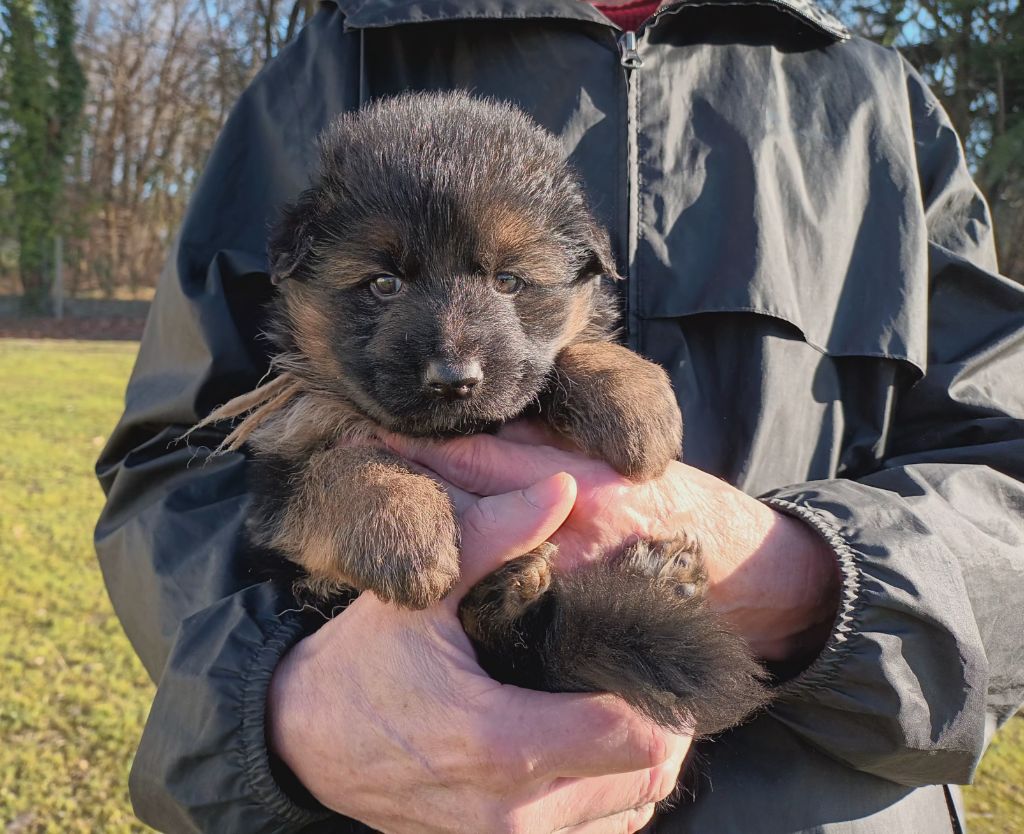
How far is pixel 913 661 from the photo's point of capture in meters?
1.61

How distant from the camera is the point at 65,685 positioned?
413 cm

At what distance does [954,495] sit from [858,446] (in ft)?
0.86

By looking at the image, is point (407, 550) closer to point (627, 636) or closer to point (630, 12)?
point (627, 636)

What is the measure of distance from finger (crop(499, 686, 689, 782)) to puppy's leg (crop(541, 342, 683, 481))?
50 centimetres

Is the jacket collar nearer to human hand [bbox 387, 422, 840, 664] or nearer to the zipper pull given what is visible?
the zipper pull

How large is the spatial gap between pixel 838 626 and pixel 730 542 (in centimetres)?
25

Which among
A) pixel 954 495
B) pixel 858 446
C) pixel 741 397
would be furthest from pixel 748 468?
pixel 954 495

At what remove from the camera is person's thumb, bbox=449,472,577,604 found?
1.60 metres

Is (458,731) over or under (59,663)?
over

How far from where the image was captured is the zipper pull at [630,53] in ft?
6.59

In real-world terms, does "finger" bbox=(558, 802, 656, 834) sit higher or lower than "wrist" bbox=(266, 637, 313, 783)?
lower

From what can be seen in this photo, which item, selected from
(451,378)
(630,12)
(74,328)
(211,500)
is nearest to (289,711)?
(211,500)

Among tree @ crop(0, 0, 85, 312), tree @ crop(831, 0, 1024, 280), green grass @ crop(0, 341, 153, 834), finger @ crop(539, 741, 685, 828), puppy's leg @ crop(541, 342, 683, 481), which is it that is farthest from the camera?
tree @ crop(0, 0, 85, 312)

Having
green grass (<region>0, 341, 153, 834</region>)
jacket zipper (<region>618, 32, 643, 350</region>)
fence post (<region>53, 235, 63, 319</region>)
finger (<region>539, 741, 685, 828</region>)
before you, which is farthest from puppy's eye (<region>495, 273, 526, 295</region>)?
fence post (<region>53, 235, 63, 319</region>)
